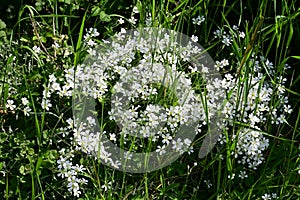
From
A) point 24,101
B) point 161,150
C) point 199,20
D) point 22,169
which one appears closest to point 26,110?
point 24,101

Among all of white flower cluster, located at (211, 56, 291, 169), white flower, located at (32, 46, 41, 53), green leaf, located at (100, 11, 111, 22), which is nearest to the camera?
white flower cluster, located at (211, 56, 291, 169)

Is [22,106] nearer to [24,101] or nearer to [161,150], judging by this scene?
[24,101]

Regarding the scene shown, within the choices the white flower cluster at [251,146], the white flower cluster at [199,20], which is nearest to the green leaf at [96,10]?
the white flower cluster at [199,20]

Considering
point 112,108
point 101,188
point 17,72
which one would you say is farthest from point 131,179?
point 17,72

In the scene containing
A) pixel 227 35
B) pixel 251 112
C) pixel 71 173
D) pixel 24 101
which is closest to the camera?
pixel 71 173

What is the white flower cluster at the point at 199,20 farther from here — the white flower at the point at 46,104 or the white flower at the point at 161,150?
the white flower at the point at 46,104

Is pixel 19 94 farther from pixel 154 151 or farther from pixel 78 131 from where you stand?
pixel 154 151

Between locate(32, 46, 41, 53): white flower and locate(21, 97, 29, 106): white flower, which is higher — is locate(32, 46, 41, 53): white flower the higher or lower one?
the higher one

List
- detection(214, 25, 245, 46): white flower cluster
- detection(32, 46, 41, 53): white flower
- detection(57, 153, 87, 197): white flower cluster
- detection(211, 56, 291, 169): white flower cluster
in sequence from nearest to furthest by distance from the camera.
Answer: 1. detection(57, 153, 87, 197): white flower cluster
2. detection(211, 56, 291, 169): white flower cluster
3. detection(32, 46, 41, 53): white flower
4. detection(214, 25, 245, 46): white flower cluster

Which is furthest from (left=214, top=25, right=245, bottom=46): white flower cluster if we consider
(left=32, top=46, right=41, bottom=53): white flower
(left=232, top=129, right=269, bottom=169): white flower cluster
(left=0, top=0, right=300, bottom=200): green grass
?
(left=32, top=46, right=41, bottom=53): white flower

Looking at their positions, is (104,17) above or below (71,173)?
above

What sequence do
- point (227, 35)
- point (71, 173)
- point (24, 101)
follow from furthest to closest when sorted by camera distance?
point (227, 35) → point (24, 101) → point (71, 173)

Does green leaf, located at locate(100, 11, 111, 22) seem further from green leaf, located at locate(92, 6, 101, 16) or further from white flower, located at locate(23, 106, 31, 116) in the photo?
white flower, located at locate(23, 106, 31, 116)
